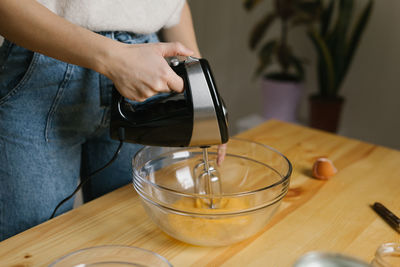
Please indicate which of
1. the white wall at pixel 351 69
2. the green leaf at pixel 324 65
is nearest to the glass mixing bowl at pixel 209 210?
the green leaf at pixel 324 65

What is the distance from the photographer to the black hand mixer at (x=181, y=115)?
0.69 meters

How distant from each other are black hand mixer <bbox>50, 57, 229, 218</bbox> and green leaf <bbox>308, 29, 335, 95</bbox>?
151 cm

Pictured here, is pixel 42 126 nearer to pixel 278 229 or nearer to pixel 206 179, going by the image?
pixel 206 179

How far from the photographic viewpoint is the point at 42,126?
856 millimetres

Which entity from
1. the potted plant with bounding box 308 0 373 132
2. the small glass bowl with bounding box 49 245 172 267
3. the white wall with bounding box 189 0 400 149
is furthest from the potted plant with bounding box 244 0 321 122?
the small glass bowl with bounding box 49 245 172 267

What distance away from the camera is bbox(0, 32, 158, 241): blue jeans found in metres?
0.82

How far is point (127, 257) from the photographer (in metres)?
0.63

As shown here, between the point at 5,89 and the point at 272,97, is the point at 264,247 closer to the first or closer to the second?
the point at 5,89

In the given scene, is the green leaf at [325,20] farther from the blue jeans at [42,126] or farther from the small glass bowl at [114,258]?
the small glass bowl at [114,258]

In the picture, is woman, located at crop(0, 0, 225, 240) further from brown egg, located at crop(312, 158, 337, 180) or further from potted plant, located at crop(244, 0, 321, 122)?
potted plant, located at crop(244, 0, 321, 122)

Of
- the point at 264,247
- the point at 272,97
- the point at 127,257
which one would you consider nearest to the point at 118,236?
the point at 127,257

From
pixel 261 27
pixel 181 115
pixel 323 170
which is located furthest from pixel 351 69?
pixel 181 115

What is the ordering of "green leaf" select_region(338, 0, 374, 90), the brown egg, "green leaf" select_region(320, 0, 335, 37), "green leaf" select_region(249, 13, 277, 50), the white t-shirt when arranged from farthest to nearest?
1. "green leaf" select_region(249, 13, 277, 50)
2. "green leaf" select_region(320, 0, 335, 37)
3. "green leaf" select_region(338, 0, 374, 90)
4. the brown egg
5. the white t-shirt

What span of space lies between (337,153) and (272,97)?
1.39 metres
